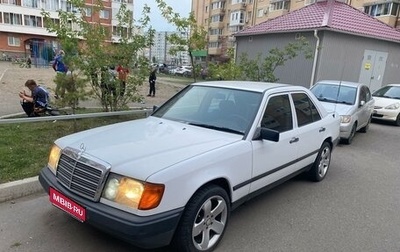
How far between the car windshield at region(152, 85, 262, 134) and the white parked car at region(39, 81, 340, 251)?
1cm

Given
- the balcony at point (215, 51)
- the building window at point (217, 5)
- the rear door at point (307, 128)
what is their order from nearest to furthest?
the rear door at point (307, 128) → the balcony at point (215, 51) → the building window at point (217, 5)

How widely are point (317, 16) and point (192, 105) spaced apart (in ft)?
47.3

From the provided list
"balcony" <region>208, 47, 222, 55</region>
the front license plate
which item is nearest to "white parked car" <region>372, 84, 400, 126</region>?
the front license plate

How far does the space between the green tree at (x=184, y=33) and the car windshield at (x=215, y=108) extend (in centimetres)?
497

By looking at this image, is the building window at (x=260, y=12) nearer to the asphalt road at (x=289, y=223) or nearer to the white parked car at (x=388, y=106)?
the white parked car at (x=388, y=106)

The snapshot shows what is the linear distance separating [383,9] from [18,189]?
118ft

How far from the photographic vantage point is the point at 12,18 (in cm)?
4731

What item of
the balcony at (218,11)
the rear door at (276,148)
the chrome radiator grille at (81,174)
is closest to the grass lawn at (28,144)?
the chrome radiator grille at (81,174)

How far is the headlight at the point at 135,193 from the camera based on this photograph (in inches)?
A: 97.3

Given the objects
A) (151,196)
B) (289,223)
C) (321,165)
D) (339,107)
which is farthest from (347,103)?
(151,196)

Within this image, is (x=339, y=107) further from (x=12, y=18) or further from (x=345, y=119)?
(x=12, y=18)

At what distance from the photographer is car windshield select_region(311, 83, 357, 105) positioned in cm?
836

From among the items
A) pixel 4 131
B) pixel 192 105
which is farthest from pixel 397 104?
pixel 4 131

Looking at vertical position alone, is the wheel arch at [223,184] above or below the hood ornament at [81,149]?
below
